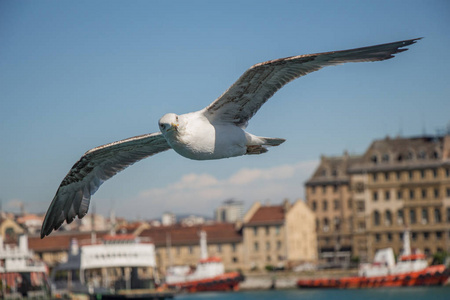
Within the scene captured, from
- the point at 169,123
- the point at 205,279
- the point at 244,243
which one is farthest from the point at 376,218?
the point at 169,123

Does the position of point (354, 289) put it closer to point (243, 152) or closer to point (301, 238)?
point (301, 238)

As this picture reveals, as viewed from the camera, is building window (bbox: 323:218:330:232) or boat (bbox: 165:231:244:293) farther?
building window (bbox: 323:218:330:232)

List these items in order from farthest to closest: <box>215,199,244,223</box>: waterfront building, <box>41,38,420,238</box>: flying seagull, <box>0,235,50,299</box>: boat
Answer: <box>215,199,244,223</box>: waterfront building
<box>0,235,50,299</box>: boat
<box>41,38,420,238</box>: flying seagull

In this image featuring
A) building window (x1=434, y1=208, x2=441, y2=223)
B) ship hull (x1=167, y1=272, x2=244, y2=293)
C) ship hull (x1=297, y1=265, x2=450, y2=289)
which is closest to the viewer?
ship hull (x1=297, y1=265, x2=450, y2=289)

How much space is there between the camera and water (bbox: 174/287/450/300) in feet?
185

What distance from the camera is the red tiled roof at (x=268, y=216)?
267ft

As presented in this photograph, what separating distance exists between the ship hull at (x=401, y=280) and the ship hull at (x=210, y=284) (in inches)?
310

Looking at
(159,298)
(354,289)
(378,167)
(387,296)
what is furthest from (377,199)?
(159,298)

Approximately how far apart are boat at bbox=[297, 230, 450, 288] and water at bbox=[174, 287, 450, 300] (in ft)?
1.94

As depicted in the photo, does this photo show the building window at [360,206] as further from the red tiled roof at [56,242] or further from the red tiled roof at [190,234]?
the red tiled roof at [56,242]

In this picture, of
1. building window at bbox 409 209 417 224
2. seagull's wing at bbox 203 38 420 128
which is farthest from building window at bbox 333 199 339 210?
seagull's wing at bbox 203 38 420 128

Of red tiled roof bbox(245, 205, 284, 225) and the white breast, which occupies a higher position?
red tiled roof bbox(245, 205, 284, 225)

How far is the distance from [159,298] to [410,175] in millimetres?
38399

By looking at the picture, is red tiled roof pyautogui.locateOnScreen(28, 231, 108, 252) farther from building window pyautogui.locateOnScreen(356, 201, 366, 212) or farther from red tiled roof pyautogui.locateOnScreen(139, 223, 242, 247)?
building window pyautogui.locateOnScreen(356, 201, 366, 212)
